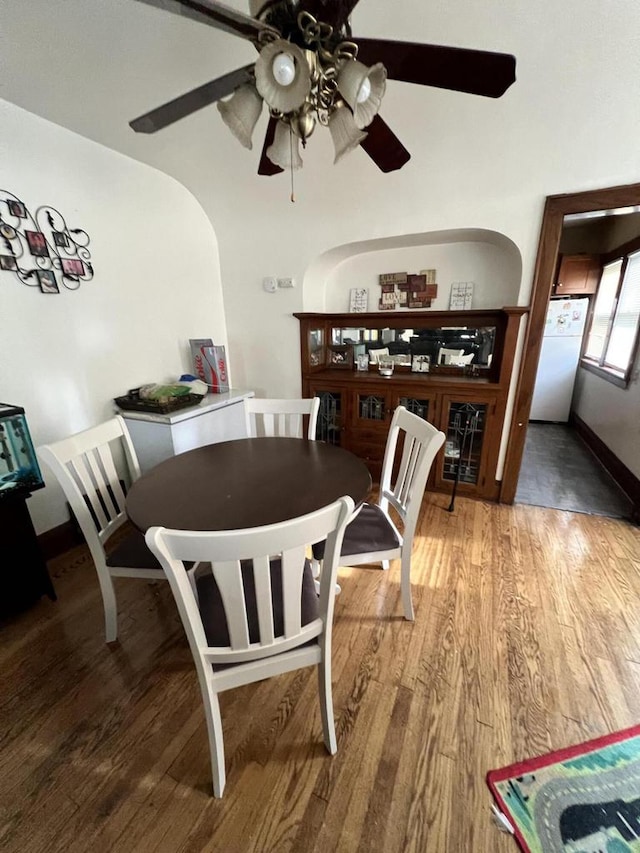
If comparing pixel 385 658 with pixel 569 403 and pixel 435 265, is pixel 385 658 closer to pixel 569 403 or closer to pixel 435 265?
pixel 435 265

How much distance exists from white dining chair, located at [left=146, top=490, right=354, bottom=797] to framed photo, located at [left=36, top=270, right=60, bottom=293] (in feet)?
6.26

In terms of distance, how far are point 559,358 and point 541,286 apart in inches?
102

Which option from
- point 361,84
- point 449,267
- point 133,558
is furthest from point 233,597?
point 449,267

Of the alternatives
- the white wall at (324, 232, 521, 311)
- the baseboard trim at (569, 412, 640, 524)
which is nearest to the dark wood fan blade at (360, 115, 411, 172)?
the white wall at (324, 232, 521, 311)

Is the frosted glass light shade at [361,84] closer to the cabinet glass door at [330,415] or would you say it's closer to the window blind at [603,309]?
the cabinet glass door at [330,415]

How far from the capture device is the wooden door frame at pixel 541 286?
201cm

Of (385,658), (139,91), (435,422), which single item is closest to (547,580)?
(385,658)

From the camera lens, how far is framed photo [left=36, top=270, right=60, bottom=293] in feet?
6.47

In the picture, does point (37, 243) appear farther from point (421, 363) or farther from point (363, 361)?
point (421, 363)

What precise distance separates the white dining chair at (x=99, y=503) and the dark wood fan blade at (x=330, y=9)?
153cm

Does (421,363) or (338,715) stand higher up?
(421,363)

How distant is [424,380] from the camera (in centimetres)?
271

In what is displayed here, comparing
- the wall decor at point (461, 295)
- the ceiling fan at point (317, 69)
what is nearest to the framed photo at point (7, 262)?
the ceiling fan at point (317, 69)

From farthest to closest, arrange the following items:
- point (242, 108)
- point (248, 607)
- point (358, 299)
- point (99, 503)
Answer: point (358, 299) < point (99, 503) < point (248, 607) < point (242, 108)
